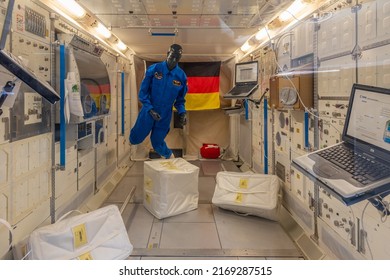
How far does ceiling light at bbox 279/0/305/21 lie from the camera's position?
8.31 ft

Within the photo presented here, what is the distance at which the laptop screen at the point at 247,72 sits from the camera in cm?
371

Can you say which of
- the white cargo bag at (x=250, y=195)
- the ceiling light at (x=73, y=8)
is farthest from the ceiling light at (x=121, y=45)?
the white cargo bag at (x=250, y=195)

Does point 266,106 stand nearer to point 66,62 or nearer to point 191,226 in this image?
point 191,226

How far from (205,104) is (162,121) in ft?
6.44

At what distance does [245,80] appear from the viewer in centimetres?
384

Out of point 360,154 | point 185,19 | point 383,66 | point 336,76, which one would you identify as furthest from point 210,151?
point 360,154

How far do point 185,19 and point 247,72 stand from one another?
1.18m

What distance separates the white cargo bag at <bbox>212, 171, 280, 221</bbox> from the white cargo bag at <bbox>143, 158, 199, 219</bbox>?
308mm

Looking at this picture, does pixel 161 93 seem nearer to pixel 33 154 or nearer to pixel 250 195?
pixel 250 195

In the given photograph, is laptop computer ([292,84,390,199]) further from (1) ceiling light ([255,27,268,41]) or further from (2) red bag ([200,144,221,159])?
(2) red bag ([200,144,221,159])

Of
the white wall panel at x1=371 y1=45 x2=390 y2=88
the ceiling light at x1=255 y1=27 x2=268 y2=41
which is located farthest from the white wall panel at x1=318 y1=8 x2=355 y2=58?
the ceiling light at x1=255 y1=27 x2=268 y2=41

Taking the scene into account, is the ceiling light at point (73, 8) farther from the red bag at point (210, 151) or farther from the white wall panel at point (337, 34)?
the red bag at point (210, 151)

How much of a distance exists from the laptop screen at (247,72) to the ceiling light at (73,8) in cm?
212
